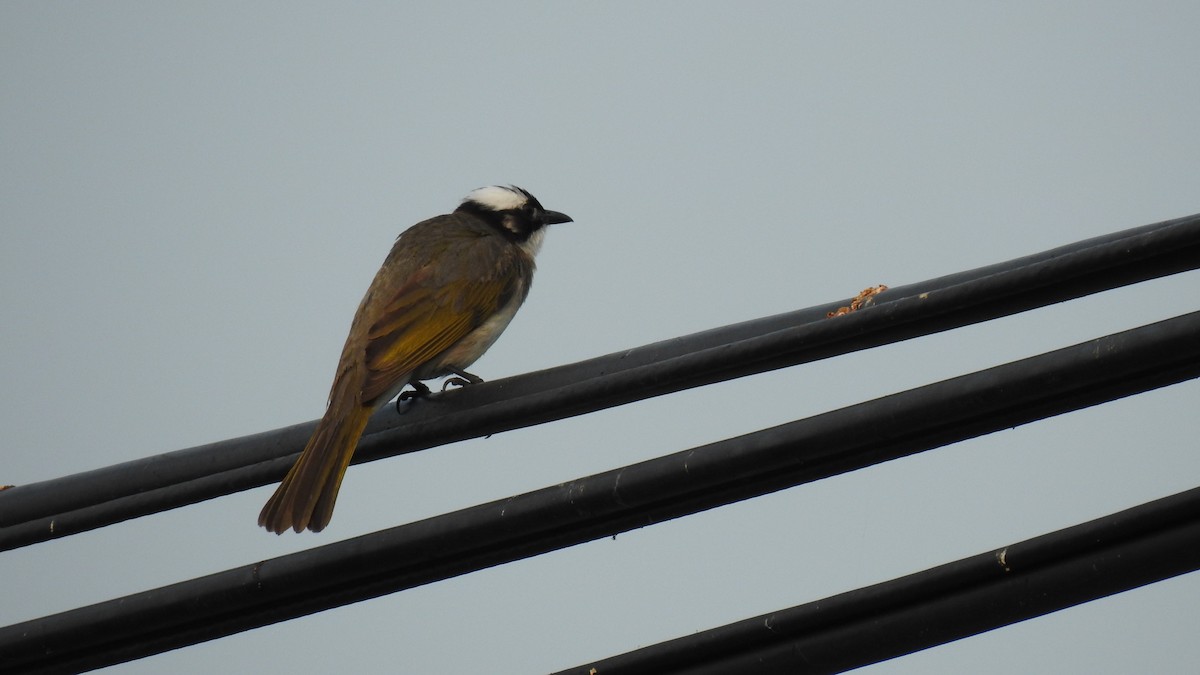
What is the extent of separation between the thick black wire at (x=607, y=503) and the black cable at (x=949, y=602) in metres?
0.30

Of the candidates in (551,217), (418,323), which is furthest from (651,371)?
(551,217)

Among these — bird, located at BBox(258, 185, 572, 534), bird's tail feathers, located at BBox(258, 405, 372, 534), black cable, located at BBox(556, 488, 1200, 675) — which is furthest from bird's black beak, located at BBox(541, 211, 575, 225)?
black cable, located at BBox(556, 488, 1200, 675)

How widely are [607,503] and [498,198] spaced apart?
524 cm

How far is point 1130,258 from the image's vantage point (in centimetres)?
303

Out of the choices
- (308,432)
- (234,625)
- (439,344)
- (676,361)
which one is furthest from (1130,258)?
(439,344)

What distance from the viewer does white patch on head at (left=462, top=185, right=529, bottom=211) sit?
822 centimetres

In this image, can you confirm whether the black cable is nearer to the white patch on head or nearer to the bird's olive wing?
the bird's olive wing

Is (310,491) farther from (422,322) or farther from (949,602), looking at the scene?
(949,602)

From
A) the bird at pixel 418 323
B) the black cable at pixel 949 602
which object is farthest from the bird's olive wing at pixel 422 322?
the black cable at pixel 949 602

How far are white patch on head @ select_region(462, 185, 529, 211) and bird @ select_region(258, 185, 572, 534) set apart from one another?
1 cm

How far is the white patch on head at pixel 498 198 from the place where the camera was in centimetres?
822

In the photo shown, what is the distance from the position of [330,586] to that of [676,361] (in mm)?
1048

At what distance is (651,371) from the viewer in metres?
3.51

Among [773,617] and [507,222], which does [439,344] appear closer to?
[507,222]
